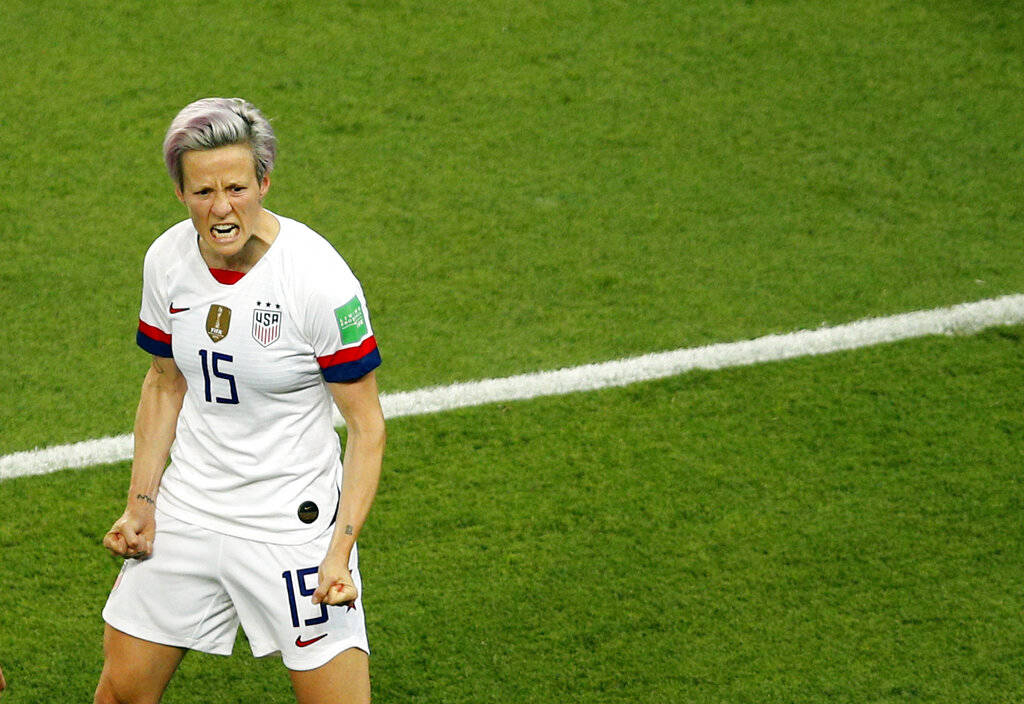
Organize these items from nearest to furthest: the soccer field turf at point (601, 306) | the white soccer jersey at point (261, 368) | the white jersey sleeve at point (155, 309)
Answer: the white soccer jersey at point (261, 368), the white jersey sleeve at point (155, 309), the soccer field turf at point (601, 306)

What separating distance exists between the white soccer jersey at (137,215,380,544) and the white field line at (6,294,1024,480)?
1881mm

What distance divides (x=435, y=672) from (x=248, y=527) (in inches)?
45.6

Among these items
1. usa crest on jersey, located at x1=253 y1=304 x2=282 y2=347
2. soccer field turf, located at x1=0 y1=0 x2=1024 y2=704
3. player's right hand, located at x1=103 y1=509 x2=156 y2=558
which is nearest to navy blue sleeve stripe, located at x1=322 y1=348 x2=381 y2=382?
usa crest on jersey, located at x1=253 y1=304 x2=282 y2=347

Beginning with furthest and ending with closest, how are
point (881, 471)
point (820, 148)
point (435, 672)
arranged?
point (820, 148) → point (881, 471) → point (435, 672)

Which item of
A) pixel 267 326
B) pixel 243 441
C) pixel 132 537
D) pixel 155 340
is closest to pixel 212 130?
pixel 267 326

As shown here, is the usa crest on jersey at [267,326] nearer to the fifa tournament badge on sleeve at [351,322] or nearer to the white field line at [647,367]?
the fifa tournament badge on sleeve at [351,322]

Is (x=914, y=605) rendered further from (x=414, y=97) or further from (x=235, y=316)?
(x=414, y=97)

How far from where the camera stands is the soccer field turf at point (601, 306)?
14.2ft

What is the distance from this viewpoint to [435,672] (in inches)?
165

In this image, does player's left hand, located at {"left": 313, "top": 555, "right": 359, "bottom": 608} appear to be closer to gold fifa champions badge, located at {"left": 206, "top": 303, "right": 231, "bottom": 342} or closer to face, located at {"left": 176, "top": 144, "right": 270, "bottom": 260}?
gold fifa champions badge, located at {"left": 206, "top": 303, "right": 231, "bottom": 342}

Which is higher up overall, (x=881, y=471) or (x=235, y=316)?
(x=235, y=316)

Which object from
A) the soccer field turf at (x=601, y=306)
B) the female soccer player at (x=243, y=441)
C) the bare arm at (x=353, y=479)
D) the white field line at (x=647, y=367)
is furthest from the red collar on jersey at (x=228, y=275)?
→ the white field line at (x=647, y=367)

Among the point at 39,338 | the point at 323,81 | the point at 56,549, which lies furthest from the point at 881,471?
the point at 323,81

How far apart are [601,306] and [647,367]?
459 millimetres
